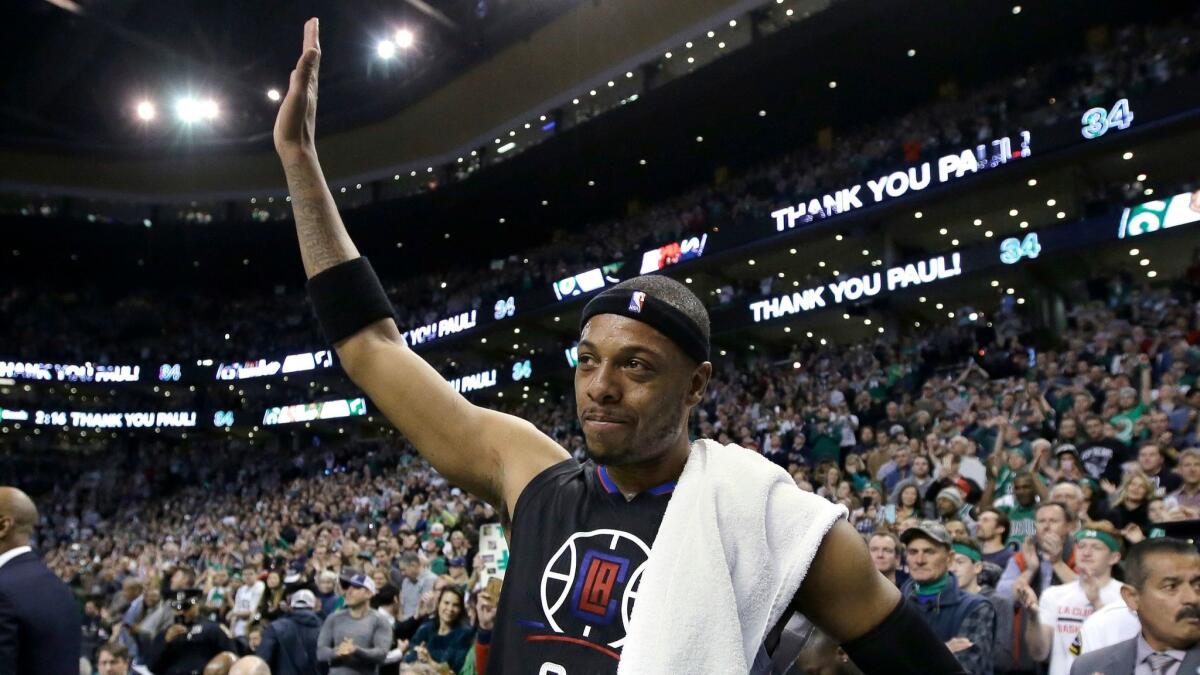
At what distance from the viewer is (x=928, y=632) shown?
5.08 ft

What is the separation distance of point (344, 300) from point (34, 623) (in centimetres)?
224

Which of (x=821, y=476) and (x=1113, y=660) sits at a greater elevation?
(x=821, y=476)

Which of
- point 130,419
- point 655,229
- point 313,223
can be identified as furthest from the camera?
point 130,419

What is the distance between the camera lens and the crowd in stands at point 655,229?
18641 millimetres

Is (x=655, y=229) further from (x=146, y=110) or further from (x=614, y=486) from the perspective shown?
(x=614, y=486)

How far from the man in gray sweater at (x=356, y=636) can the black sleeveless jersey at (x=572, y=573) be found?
4757mm

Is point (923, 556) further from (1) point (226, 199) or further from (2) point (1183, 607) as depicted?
(1) point (226, 199)

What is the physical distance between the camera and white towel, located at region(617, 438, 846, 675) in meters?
1.39

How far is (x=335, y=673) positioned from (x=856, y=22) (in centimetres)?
1865

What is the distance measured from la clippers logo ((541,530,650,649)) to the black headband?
34 centimetres

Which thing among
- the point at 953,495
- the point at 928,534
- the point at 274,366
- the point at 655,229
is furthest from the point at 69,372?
the point at 928,534

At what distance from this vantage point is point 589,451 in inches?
63.9

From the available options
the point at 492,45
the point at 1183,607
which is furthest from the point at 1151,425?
the point at 492,45

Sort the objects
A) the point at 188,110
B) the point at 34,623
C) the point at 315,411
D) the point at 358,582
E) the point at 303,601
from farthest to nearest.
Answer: the point at 315,411, the point at 188,110, the point at 303,601, the point at 358,582, the point at 34,623
